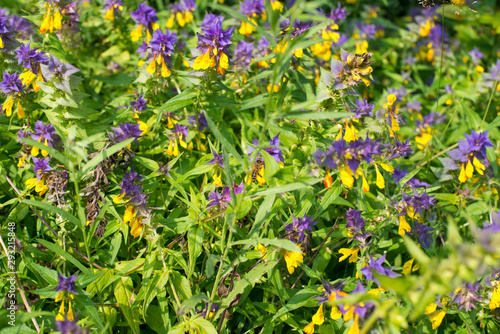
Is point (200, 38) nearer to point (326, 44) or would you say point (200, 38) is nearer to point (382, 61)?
point (326, 44)

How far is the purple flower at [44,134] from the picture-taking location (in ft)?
7.00

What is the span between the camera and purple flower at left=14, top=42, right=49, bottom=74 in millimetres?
2070

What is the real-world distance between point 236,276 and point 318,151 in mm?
755

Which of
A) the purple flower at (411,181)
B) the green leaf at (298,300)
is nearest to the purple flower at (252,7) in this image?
the purple flower at (411,181)

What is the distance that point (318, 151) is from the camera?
171cm

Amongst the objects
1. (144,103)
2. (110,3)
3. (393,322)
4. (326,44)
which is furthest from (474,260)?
(110,3)

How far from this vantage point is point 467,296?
6.26 ft

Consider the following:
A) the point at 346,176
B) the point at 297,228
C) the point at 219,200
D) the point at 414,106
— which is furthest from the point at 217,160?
the point at 414,106

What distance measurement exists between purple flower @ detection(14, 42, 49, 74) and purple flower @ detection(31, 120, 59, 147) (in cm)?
31

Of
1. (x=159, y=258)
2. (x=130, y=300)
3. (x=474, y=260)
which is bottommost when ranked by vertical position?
(x=130, y=300)

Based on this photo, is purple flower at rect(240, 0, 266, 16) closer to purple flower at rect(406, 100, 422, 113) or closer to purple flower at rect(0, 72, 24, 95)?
purple flower at rect(406, 100, 422, 113)

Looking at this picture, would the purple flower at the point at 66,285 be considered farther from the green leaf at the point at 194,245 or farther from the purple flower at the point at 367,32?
the purple flower at the point at 367,32

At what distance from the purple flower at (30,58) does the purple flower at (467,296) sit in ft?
8.41

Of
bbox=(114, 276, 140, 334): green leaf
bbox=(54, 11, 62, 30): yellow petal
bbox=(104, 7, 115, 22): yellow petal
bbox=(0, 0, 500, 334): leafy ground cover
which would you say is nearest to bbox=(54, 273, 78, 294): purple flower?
bbox=(0, 0, 500, 334): leafy ground cover
